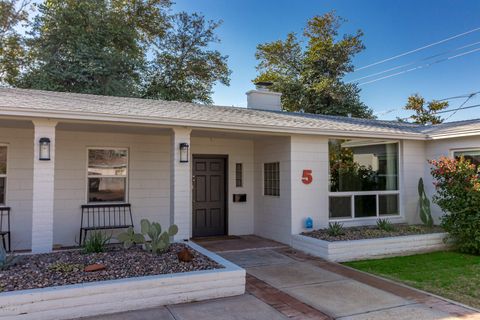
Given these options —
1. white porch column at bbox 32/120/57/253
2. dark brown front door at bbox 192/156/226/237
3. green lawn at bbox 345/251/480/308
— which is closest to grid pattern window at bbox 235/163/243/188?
dark brown front door at bbox 192/156/226/237

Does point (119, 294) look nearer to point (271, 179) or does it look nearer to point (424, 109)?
point (271, 179)

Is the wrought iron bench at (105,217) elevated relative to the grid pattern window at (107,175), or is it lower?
lower

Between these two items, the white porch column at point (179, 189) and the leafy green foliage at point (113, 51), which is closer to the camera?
the white porch column at point (179, 189)

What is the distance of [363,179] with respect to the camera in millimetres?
9266

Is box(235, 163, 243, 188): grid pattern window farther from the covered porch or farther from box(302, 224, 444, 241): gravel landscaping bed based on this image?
→ box(302, 224, 444, 241): gravel landscaping bed

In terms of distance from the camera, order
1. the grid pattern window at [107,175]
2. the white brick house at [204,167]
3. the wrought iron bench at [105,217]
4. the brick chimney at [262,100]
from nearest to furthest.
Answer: the white brick house at [204,167] → the wrought iron bench at [105,217] → the grid pattern window at [107,175] → the brick chimney at [262,100]

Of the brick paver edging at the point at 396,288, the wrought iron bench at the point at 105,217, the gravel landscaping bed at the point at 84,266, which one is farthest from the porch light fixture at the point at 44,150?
the brick paver edging at the point at 396,288

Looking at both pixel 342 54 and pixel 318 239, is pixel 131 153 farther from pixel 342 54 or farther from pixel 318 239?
pixel 342 54

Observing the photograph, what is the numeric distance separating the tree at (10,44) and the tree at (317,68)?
14.8 m

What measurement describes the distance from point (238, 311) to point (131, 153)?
17.3 ft

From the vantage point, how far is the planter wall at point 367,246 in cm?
688

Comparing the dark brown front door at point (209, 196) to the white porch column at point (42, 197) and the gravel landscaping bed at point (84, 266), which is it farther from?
the white porch column at point (42, 197)

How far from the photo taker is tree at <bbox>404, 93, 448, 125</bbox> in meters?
24.0

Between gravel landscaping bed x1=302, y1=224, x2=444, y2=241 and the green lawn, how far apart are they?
63 cm
